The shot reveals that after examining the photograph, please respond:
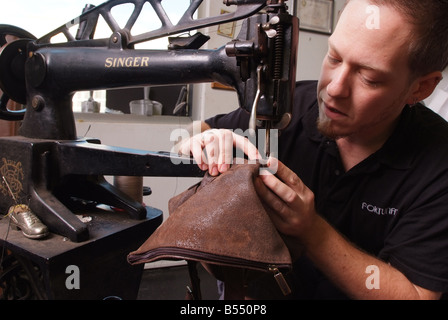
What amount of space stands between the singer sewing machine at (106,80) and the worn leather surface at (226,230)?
165 mm

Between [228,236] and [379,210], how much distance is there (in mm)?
607

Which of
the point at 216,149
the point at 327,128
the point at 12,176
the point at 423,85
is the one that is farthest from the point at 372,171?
the point at 12,176

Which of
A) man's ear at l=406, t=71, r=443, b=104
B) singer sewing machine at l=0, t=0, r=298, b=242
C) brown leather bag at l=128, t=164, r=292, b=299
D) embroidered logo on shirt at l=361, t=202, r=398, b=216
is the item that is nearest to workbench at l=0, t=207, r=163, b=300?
singer sewing machine at l=0, t=0, r=298, b=242

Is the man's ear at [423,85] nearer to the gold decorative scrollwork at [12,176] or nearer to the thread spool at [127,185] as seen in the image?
the thread spool at [127,185]

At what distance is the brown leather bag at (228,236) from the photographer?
1.76ft

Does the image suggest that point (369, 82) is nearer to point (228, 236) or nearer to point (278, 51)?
point (278, 51)

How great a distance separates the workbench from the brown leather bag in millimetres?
224

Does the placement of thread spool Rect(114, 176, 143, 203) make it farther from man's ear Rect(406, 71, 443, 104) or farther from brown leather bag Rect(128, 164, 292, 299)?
man's ear Rect(406, 71, 443, 104)

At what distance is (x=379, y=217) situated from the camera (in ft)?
3.16

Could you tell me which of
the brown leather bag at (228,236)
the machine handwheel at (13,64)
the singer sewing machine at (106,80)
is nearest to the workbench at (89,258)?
the singer sewing machine at (106,80)

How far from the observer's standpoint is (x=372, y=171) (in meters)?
0.98

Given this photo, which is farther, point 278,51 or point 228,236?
point 278,51

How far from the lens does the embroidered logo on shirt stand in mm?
941
